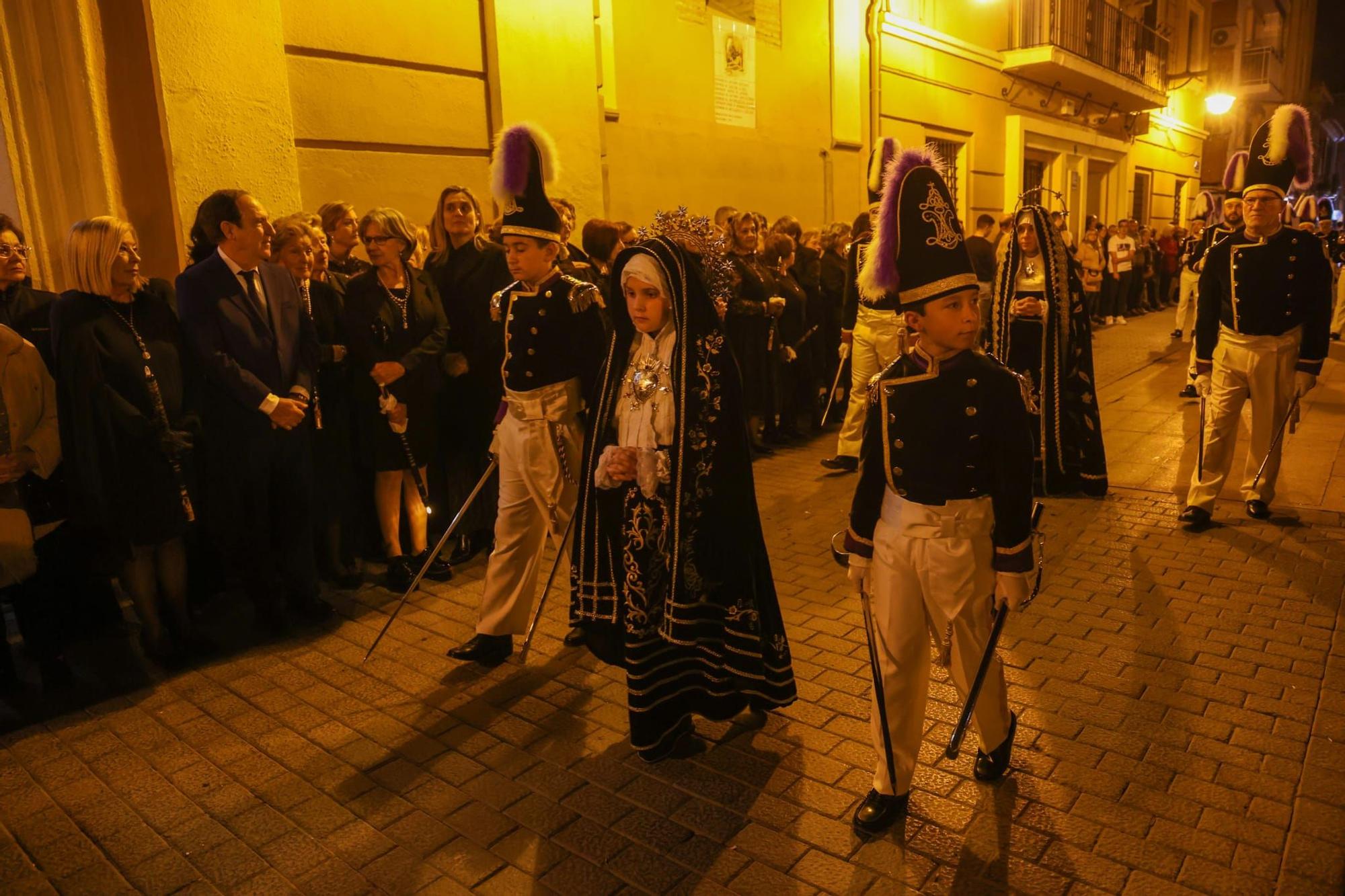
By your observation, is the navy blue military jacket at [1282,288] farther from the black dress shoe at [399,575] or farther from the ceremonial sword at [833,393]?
the black dress shoe at [399,575]

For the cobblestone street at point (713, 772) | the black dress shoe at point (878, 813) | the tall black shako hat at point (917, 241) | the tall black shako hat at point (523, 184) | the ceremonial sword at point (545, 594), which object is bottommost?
the cobblestone street at point (713, 772)

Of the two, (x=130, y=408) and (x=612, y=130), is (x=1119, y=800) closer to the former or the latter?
(x=130, y=408)

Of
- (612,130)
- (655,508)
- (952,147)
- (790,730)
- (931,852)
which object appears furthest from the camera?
(952,147)

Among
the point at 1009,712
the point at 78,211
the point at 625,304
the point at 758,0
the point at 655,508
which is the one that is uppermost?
the point at 758,0

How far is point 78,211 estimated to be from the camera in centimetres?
630

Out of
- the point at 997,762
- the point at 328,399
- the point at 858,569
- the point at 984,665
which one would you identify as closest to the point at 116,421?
the point at 328,399

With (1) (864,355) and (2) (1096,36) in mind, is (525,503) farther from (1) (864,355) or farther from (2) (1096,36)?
(2) (1096,36)

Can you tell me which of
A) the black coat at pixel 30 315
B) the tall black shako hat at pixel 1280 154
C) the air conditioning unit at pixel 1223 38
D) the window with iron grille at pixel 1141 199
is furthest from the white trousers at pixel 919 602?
the air conditioning unit at pixel 1223 38

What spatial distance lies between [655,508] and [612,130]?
7415 millimetres

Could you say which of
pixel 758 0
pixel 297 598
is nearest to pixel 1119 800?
pixel 297 598

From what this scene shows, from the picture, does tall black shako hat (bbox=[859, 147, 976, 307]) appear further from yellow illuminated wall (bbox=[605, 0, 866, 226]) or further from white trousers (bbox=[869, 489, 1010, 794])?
yellow illuminated wall (bbox=[605, 0, 866, 226])

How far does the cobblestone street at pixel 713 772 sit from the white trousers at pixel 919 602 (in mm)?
383

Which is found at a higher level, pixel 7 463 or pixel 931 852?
pixel 7 463

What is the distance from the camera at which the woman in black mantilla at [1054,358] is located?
6.68 meters
